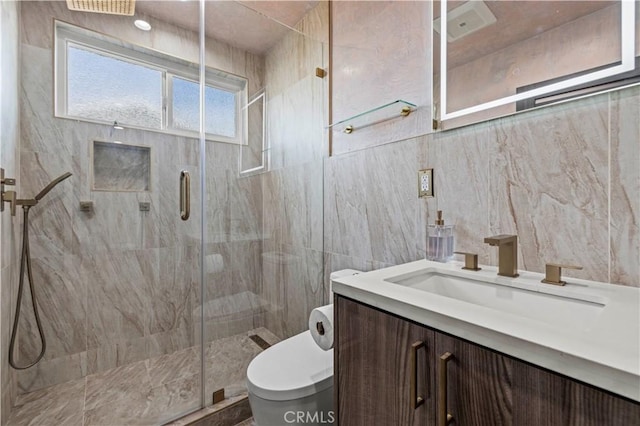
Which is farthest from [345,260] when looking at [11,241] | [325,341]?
[11,241]

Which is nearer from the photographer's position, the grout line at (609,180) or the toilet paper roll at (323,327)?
the grout line at (609,180)

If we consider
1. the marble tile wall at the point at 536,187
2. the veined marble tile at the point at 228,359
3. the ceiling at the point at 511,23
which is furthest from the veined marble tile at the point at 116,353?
the ceiling at the point at 511,23

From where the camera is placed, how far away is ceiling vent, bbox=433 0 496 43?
1031 millimetres

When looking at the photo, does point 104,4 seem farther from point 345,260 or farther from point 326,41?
point 345,260

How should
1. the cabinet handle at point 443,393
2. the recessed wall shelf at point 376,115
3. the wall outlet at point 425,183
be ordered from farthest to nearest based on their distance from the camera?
1. the recessed wall shelf at point 376,115
2. the wall outlet at point 425,183
3. the cabinet handle at point 443,393

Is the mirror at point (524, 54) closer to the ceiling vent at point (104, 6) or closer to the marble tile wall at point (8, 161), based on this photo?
the ceiling vent at point (104, 6)

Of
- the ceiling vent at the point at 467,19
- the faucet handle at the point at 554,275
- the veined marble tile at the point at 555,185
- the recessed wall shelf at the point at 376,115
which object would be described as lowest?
the faucet handle at the point at 554,275

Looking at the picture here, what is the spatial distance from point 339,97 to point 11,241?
72.6 inches

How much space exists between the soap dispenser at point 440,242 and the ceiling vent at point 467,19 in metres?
0.70

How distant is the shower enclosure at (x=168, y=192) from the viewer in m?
1.58

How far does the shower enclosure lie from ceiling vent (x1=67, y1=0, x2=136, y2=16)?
9 centimetres

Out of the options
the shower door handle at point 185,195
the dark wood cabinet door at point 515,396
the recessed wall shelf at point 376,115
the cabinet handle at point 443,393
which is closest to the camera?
the dark wood cabinet door at point 515,396

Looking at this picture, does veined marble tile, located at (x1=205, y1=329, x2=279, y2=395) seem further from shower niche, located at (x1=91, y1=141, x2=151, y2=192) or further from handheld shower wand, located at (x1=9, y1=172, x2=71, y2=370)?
shower niche, located at (x1=91, y1=141, x2=151, y2=192)

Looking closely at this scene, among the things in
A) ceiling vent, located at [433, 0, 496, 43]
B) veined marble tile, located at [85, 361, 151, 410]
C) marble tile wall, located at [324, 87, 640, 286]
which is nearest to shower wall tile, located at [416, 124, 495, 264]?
marble tile wall, located at [324, 87, 640, 286]
